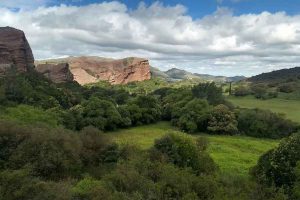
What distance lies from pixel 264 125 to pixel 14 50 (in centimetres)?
8910

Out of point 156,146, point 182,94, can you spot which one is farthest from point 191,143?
point 182,94

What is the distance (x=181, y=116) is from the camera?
3573 inches

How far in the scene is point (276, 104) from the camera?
387ft

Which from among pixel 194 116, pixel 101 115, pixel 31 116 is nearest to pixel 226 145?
pixel 194 116

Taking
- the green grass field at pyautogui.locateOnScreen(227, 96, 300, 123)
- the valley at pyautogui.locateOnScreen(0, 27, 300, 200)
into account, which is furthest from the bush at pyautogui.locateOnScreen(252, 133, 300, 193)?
the green grass field at pyautogui.locateOnScreen(227, 96, 300, 123)

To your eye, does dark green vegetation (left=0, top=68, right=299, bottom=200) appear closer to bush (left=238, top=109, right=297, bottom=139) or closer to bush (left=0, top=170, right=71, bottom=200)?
bush (left=0, top=170, right=71, bottom=200)

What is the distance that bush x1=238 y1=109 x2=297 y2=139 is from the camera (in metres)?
86.2

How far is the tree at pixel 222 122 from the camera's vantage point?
84.6 m

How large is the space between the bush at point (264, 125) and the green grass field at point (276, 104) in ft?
25.1

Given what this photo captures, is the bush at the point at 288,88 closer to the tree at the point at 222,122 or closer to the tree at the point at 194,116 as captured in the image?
the tree at the point at 194,116

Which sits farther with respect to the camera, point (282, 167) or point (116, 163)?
point (116, 163)

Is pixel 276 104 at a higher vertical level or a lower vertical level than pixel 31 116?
lower

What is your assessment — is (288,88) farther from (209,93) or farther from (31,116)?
(31,116)

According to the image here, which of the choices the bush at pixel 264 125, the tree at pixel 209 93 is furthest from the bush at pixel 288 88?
the bush at pixel 264 125
